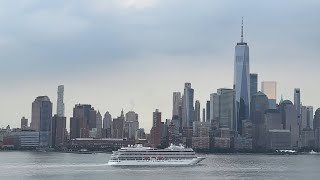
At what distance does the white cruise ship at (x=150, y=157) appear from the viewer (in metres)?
128

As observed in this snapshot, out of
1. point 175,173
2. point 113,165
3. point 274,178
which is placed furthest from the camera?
point 113,165

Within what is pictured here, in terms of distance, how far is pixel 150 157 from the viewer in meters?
129

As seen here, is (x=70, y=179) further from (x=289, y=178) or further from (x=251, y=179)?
(x=289, y=178)

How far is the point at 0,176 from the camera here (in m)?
99.4

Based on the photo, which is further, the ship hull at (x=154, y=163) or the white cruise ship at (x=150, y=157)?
the white cruise ship at (x=150, y=157)

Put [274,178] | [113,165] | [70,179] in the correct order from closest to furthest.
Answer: [70,179], [274,178], [113,165]

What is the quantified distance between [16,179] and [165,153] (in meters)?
42.1

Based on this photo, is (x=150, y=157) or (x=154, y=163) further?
(x=150, y=157)

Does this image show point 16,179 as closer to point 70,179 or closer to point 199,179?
point 70,179

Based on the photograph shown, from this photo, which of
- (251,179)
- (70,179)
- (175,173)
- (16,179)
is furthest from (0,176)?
(251,179)

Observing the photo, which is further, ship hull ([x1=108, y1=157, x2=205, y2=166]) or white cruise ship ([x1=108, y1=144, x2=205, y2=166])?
white cruise ship ([x1=108, y1=144, x2=205, y2=166])

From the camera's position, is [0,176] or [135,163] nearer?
[0,176]

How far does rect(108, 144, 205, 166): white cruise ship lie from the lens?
419ft

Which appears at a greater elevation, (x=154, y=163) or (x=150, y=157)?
(x=150, y=157)
